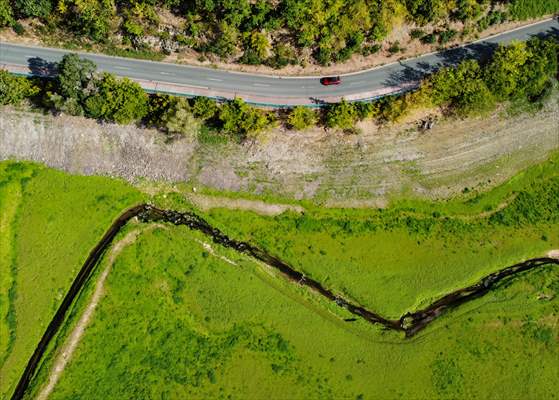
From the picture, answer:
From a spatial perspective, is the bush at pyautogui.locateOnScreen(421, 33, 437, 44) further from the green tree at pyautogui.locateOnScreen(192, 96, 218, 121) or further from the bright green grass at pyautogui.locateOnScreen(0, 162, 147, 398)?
the bright green grass at pyautogui.locateOnScreen(0, 162, 147, 398)

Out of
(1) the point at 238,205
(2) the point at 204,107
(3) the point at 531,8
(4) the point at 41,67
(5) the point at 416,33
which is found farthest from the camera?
(3) the point at 531,8

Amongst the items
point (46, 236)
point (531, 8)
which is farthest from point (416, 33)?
point (46, 236)

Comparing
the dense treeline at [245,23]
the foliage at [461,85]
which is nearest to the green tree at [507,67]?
the foliage at [461,85]

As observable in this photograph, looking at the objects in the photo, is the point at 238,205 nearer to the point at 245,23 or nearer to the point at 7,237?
the point at 245,23

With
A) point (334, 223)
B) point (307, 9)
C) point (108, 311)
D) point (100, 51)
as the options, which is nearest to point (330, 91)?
point (307, 9)

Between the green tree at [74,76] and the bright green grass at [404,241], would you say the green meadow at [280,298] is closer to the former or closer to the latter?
the bright green grass at [404,241]

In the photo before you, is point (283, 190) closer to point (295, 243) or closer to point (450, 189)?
point (295, 243)

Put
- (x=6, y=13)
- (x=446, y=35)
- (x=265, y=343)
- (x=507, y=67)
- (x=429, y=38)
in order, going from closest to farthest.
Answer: (x=265, y=343), (x=6, y=13), (x=507, y=67), (x=446, y=35), (x=429, y=38)
